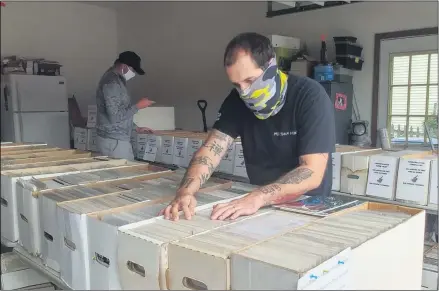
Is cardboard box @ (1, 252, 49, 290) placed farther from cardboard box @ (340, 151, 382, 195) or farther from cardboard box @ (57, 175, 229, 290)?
cardboard box @ (340, 151, 382, 195)

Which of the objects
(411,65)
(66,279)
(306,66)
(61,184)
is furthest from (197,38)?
(66,279)

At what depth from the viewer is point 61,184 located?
143 cm

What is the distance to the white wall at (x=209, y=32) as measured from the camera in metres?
3.88

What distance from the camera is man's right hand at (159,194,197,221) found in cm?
105

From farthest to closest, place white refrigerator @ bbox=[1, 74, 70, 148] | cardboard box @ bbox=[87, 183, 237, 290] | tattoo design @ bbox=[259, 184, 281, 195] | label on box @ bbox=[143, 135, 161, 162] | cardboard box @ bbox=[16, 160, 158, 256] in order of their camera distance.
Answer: label on box @ bbox=[143, 135, 161, 162] < white refrigerator @ bbox=[1, 74, 70, 148] < cardboard box @ bbox=[16, 160, 158, 256] < tattoo design @ bbox=[259, 184, 281, 195] < cardboard box @ bbox=[87, 183, 237, 290]

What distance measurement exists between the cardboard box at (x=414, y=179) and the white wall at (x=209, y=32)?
1.79 m

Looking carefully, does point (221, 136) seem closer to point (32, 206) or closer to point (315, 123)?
point (315, 123)

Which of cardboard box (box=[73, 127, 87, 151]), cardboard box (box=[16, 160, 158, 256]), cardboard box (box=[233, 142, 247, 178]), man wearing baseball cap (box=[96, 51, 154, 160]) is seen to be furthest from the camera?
cardboard box (box=[73, 127, 87, 151])

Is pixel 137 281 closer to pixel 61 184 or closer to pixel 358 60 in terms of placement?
pixel 61 184

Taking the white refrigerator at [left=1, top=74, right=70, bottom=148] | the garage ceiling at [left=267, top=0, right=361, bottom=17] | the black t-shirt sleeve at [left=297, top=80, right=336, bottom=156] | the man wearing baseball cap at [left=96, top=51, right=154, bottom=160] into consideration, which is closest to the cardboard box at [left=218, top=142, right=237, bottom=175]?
the man wearing baseball cap at [left=96, top=51, right=154, bottom=160]

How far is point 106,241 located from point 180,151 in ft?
7.31

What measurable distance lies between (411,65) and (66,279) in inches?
136

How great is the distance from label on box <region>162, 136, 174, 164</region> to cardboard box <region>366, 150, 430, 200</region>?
1.50 meters

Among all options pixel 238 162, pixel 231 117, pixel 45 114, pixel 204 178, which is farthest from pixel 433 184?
pixel 45 114
